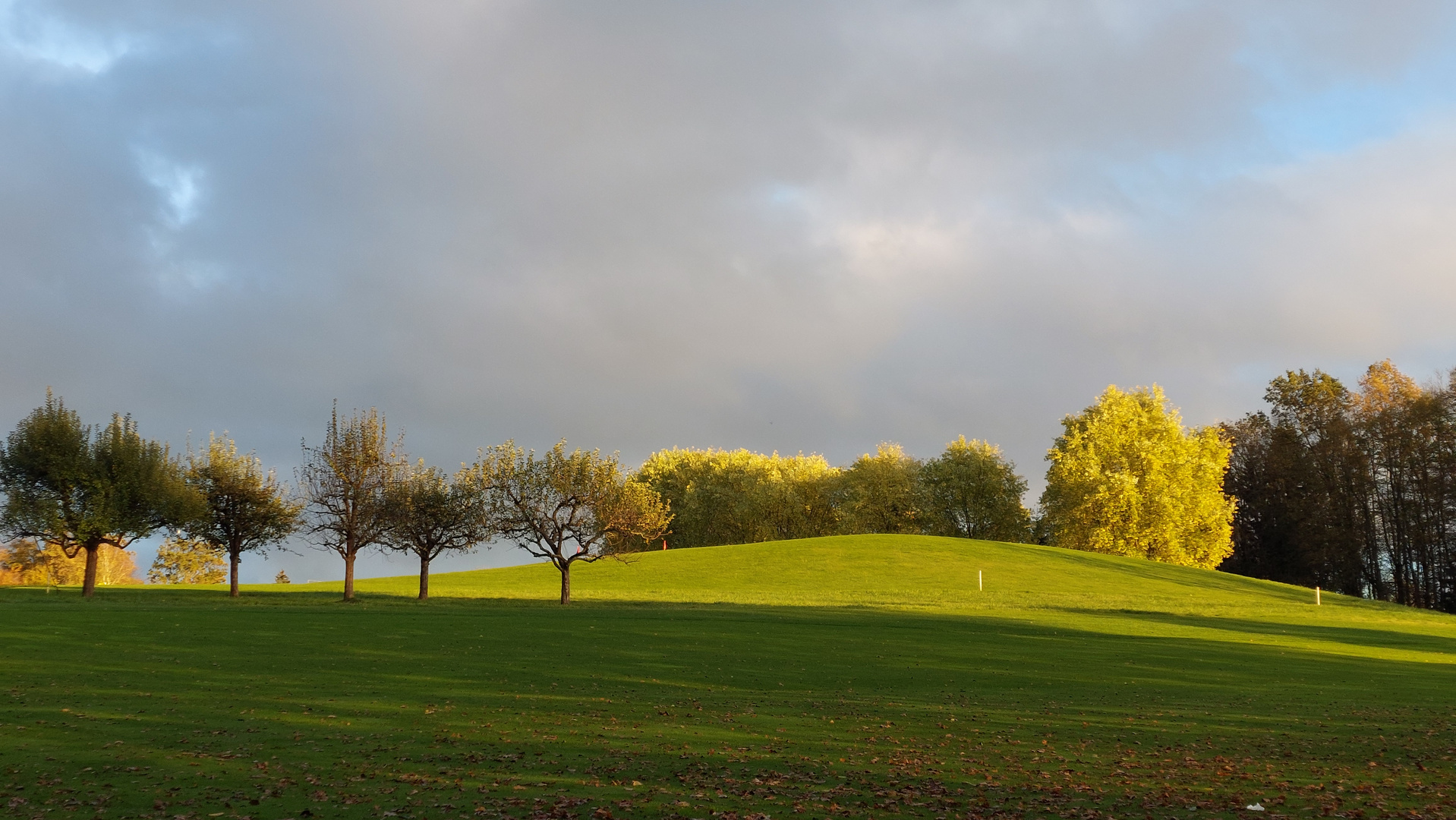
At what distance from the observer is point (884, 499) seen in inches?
4181

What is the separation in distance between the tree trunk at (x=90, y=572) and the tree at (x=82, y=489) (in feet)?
0.20

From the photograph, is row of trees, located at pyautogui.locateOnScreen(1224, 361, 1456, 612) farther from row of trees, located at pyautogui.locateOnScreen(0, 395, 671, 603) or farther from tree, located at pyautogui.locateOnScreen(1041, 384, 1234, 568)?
row of trees, located at pyautogui.locateOnScreen(0, 395, 671, 603)

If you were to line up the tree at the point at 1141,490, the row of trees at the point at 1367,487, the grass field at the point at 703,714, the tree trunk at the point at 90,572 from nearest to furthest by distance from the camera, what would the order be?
the grass field at the point at 703,714 → the tree trunk at the point at 90,572 → the row of trees at the point at 1367,487 → the tree at the point at 1141,490

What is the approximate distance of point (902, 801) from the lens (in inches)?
481

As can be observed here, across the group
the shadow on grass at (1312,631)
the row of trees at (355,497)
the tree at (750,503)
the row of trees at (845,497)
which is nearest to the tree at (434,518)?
the row of trees at (355,497)

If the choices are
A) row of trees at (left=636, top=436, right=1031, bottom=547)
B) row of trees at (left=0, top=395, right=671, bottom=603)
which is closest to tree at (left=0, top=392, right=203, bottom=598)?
row of trees at (left=0, top=395, right=671, bottom=603)

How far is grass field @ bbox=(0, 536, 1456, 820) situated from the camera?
12.4 meters

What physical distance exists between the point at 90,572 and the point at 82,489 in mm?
4911

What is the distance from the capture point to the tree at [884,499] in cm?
10512

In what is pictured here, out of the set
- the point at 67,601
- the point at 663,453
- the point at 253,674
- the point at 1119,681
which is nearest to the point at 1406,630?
the point at 1119,681

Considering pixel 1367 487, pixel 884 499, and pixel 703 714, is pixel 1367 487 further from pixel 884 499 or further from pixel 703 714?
pixel 703 714

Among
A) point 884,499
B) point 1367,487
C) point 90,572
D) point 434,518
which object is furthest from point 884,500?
point 90,572

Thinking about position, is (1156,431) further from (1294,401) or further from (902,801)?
(902,801)

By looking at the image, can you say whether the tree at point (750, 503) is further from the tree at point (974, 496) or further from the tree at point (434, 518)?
the tree at point (434, 518)
